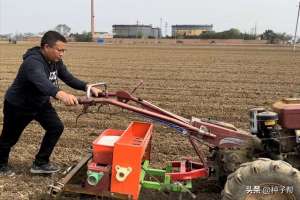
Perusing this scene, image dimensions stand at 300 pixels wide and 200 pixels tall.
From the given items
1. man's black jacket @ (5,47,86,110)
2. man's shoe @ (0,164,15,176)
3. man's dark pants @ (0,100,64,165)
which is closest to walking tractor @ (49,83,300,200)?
man's black jacket @ (5,47,86,110)

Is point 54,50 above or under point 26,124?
above

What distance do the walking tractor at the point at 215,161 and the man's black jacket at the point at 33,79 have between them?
2.48 feet

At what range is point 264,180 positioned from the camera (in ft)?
14.0

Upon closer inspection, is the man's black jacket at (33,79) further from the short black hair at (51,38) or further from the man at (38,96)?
the short black hair at (51,38)

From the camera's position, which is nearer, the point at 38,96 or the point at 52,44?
the point at 52,44

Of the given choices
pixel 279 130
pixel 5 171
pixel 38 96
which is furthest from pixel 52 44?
pixel 279 130

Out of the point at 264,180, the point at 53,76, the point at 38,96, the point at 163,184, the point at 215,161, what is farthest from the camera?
the point at 53,76

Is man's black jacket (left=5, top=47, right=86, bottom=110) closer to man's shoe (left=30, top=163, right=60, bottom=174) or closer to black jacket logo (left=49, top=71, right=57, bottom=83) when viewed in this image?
black jacket logo (left=49, top=71, right=57, bottom=83)

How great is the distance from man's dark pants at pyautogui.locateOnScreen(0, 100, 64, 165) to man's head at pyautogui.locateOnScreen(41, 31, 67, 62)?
0.69m

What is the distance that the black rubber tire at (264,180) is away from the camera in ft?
13.9

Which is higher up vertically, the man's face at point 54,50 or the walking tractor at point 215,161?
the man's face at point 54,50

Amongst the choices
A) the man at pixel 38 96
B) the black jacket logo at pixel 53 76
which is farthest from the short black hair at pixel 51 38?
the black jacket logo at pixel 53 76

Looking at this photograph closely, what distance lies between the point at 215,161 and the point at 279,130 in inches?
32.1

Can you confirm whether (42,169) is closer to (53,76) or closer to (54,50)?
(53,76)
